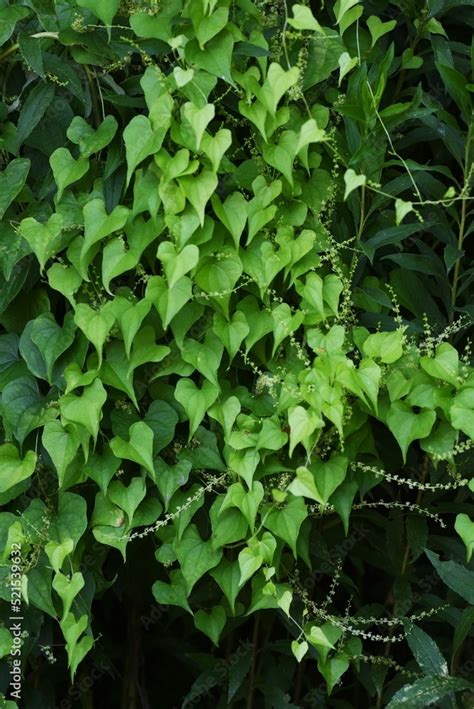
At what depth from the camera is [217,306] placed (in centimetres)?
162

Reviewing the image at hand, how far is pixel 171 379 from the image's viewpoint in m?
1.77

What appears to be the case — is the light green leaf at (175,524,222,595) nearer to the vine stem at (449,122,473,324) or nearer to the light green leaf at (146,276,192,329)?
the light green leaf at (146,276,192,329)

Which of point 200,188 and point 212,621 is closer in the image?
point 200,188

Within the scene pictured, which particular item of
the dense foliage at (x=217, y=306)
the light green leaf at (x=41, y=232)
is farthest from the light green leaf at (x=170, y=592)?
the light green leaf at (x=41, y=232)

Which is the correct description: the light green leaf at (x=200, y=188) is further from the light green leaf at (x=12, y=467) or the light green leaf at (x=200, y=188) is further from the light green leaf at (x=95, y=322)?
the light green leaf at (x=12, y=467)

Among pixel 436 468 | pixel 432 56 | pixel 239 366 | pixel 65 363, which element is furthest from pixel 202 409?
pixel 432 56

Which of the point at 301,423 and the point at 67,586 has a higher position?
the point at 301,423

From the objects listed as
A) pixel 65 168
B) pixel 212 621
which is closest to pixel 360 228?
pixel 65 168

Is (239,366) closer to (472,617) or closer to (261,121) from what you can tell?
A: (261,121)

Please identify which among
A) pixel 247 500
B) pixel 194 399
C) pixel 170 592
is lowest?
pixel 170 592

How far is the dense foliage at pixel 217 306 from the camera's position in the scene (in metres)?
1.56

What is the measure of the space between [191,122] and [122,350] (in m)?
0.40

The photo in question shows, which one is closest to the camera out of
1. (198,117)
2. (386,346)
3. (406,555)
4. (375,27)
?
(198,117)

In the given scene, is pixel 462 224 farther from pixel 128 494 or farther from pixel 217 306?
pixel 128 494
